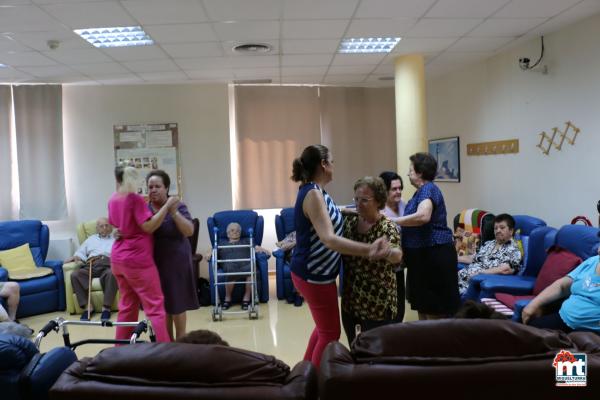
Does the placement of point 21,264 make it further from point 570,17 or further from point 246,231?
point 570,17

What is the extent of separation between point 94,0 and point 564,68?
13.3ft

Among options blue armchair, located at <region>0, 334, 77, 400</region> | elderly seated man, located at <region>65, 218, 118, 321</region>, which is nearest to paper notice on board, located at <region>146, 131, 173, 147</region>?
elderly seated man, located at <region>65, 218, 118, 321</region>

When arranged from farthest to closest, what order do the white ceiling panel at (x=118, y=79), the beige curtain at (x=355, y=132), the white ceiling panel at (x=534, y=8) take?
1. the beige curtain at (x=355, y=132)
2. the white ceiling panel at (x=118, y=79)
3. the white ceiling panel at (x=534, y=8)

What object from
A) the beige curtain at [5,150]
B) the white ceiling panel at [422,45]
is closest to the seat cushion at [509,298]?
the white ceiling panel at [422,45]

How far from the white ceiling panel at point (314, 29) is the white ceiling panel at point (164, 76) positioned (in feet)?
6.67

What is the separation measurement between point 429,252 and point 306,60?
310 centimetres

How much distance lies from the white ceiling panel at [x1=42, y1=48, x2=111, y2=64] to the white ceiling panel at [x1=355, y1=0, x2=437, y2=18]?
2691 mm

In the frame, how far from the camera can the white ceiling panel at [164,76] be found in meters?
5.77

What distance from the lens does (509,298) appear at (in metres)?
3.61

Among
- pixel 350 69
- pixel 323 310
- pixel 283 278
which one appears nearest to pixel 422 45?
pixel 350 69

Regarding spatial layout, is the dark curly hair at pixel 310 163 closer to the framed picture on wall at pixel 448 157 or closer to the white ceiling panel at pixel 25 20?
the white ceiling panel at pixel 25 20

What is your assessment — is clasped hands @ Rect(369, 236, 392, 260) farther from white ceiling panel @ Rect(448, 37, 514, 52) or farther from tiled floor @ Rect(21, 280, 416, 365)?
white ceiling panel @ Rect(448, 37, 514, 52)

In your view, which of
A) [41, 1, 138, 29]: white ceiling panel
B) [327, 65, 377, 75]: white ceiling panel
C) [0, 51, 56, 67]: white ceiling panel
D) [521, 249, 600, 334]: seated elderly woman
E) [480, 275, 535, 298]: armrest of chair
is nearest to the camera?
[521, 249, 600, 334]: seated elderly woman

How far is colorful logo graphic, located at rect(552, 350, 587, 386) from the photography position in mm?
1204
